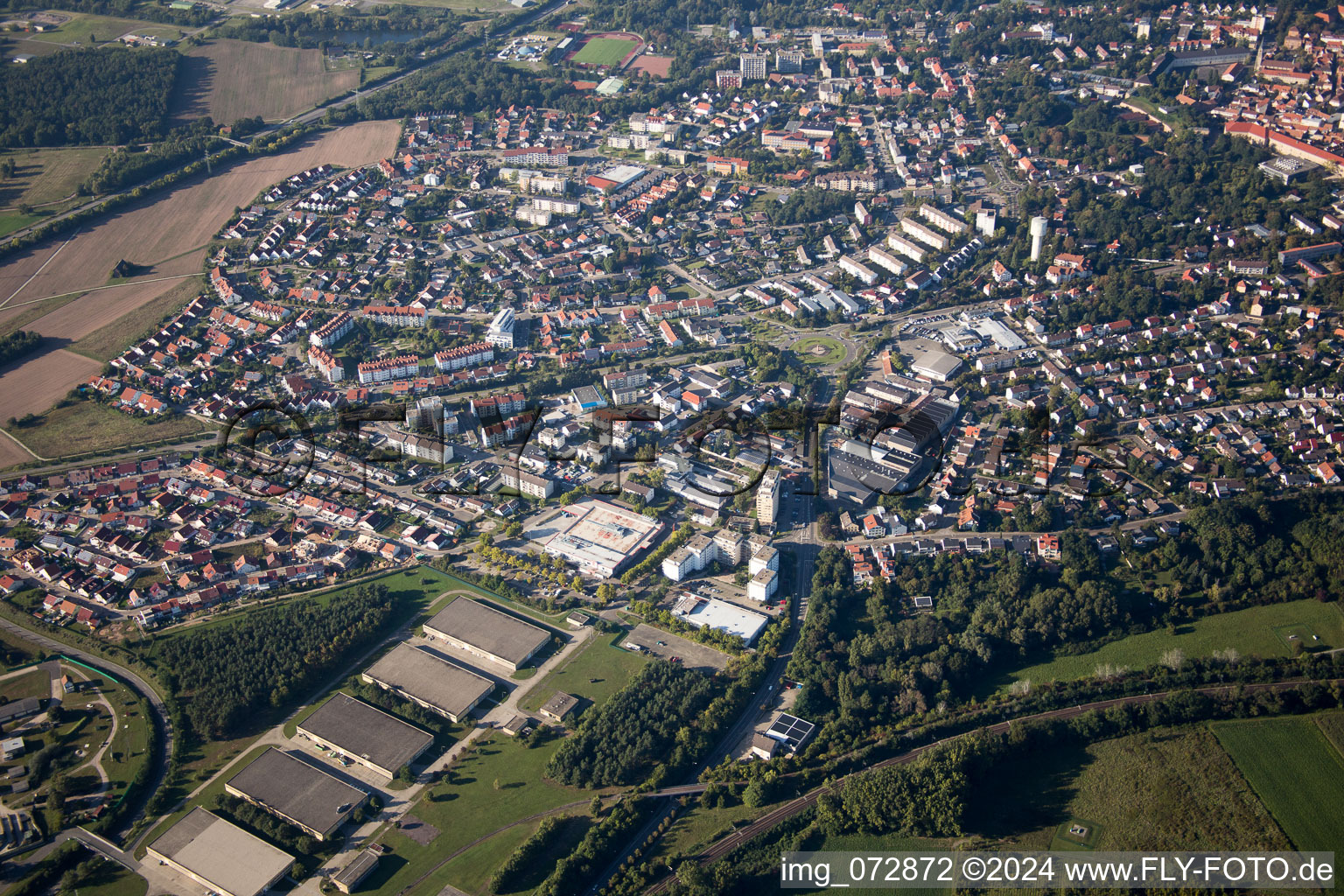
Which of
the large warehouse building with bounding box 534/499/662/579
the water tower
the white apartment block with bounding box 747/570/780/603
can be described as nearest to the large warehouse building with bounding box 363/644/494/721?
the large warehouse building with bounding box 534/499/662/579

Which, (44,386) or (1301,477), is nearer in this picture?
(1301,477)

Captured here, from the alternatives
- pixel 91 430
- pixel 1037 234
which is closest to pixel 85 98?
pixel 91 430

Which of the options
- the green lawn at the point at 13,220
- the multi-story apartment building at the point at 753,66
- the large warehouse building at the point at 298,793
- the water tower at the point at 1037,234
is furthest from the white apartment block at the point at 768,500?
the multi-story apartment building at the point at 753,66

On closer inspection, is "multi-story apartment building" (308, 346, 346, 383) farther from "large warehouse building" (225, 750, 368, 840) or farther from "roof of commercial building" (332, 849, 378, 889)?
"roof of commercial building" (332, 849, 378, 889)

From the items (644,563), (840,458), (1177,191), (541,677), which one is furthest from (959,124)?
(541,677)

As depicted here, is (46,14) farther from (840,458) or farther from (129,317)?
(840,458)
